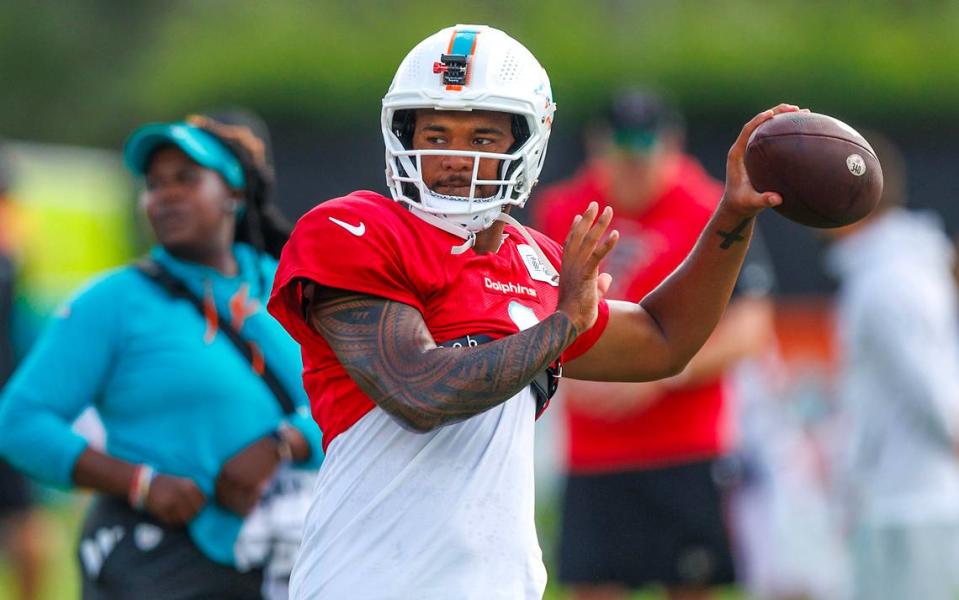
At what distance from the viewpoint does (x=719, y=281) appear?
3996mm

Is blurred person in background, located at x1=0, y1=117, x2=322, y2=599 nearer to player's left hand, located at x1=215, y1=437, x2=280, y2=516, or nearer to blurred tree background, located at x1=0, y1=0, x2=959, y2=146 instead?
player's left hand, located at x1=215, y1=437, x2=280, y2=516

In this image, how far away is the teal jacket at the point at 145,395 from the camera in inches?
183

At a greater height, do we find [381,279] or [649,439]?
[381,279]

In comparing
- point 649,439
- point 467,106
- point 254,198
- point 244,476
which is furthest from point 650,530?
point 467,106

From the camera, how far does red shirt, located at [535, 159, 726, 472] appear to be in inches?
278

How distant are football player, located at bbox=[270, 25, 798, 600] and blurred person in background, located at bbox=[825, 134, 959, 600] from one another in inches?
133

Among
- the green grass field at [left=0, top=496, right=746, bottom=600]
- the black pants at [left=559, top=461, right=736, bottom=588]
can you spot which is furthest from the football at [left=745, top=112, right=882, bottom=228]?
the green grass field at [left=0, top=496, right=746, bottom=600]

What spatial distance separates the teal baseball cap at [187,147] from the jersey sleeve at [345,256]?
1.43 meters

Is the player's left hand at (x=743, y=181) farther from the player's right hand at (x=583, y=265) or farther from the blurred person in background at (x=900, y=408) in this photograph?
the blurred person in background at (x=900, y=408)

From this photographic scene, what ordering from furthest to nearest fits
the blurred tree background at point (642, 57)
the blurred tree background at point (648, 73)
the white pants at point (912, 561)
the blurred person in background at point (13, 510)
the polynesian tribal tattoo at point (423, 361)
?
the blurred tree background at point (642, 57) < the blurred tree background at point (648, 73) < the blurred person in background at point (13, 510) < the white pants at point (912, 561) < the polynesian tribal tattoo at point (423, 361)

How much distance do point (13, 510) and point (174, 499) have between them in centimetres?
443

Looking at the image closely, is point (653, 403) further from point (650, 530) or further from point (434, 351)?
point (434, 351)

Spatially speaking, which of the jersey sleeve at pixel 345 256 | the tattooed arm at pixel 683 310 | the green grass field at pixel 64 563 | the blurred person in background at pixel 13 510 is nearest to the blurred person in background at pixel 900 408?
the green grass field at pixel 64 563

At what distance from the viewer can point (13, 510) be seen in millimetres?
8648
